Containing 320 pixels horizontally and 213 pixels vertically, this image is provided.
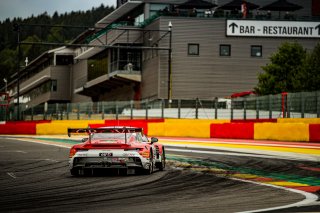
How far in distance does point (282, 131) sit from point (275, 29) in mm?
30312

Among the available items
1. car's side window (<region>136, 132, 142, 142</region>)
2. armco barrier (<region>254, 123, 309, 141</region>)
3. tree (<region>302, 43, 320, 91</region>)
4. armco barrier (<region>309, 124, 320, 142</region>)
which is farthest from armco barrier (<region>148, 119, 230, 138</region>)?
car's side window (<region>136, 132, 142, 142</region>)

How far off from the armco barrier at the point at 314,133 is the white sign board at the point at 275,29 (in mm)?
31304

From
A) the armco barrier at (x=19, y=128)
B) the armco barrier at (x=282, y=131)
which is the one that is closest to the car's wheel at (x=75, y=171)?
the armco barrier at (x=282, y=131)

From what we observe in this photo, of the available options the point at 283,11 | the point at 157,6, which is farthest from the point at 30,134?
the point at 283,11

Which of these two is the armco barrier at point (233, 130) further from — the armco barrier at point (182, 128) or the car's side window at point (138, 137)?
the car's side window at point (138, 137)

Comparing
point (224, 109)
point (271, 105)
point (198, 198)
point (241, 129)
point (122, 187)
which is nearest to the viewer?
point (198, 198)

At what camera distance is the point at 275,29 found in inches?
2188

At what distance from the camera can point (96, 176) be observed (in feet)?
44.1

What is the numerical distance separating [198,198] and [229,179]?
2.93 meters

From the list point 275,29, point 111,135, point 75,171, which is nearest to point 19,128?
point 275,29

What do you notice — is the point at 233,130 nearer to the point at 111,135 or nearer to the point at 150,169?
the point at 111,135

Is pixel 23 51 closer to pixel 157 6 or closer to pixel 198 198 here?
pixel 157 6

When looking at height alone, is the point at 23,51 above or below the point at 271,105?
above

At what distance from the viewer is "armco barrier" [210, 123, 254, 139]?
1123 inches
